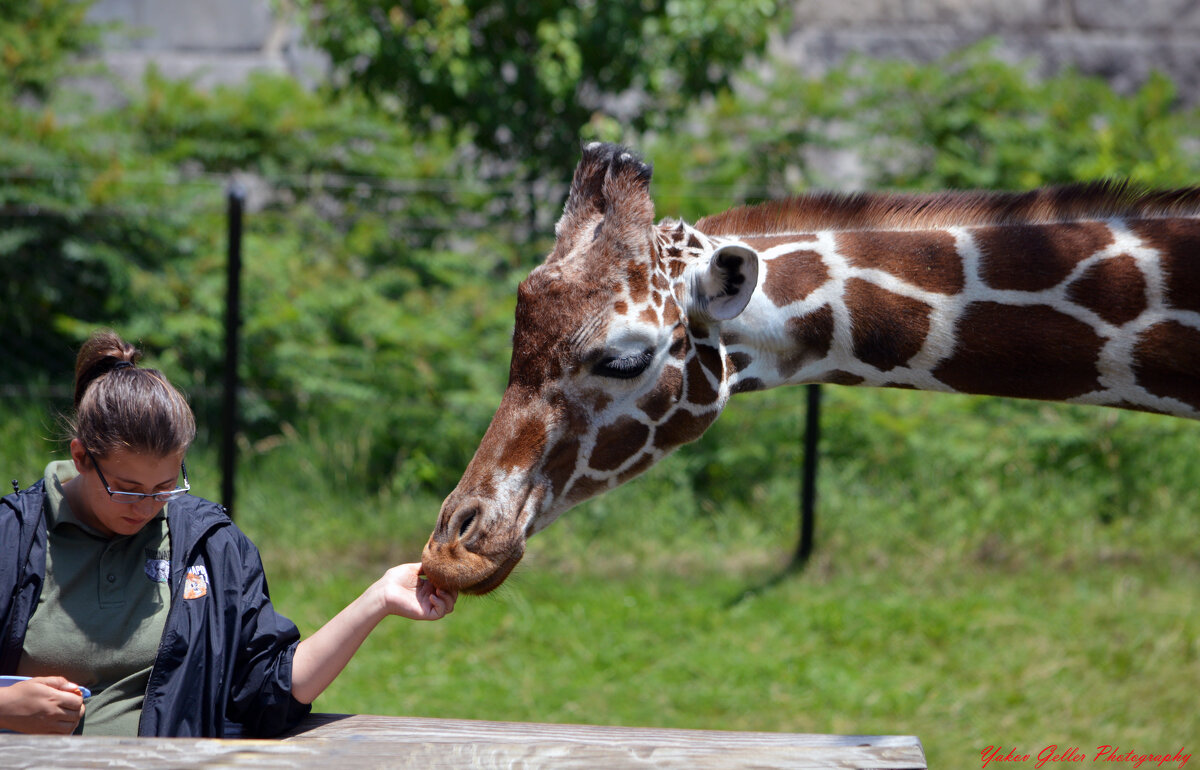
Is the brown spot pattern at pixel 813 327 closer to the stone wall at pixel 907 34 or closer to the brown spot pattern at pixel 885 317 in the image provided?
the brown spot pattern at pixel 885 317

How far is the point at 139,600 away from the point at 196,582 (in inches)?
4.1

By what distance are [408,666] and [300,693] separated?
2.55 metres

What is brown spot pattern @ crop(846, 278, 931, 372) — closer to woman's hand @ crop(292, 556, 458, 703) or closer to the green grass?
woman's hand @ crop(292, 556, 458, 703)

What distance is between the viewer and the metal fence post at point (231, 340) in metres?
5.02

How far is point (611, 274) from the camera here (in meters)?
2.22

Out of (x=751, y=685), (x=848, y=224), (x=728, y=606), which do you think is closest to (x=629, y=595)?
(x=728, y=606)

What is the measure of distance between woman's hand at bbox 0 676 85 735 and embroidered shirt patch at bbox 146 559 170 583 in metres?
0.25

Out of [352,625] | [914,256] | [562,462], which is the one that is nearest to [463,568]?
[352,625]

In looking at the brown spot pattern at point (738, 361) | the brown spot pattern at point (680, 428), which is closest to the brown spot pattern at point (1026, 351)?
the brown spot pattern at point (738, 361)

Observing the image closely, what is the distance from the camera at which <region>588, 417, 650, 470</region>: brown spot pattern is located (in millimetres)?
2293

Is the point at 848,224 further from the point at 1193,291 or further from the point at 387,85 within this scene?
the point at 387,85

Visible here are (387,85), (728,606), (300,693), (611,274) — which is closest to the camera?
(300,693)

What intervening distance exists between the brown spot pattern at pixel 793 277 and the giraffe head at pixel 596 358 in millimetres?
154

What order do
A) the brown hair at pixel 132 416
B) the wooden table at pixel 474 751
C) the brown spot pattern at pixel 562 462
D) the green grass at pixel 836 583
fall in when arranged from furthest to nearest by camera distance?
the green grass at pixel 836 583, the brown spot pattern at pixel 562 462, the brown hair at pixel 132 416, the wooden table at pixel 474 751
